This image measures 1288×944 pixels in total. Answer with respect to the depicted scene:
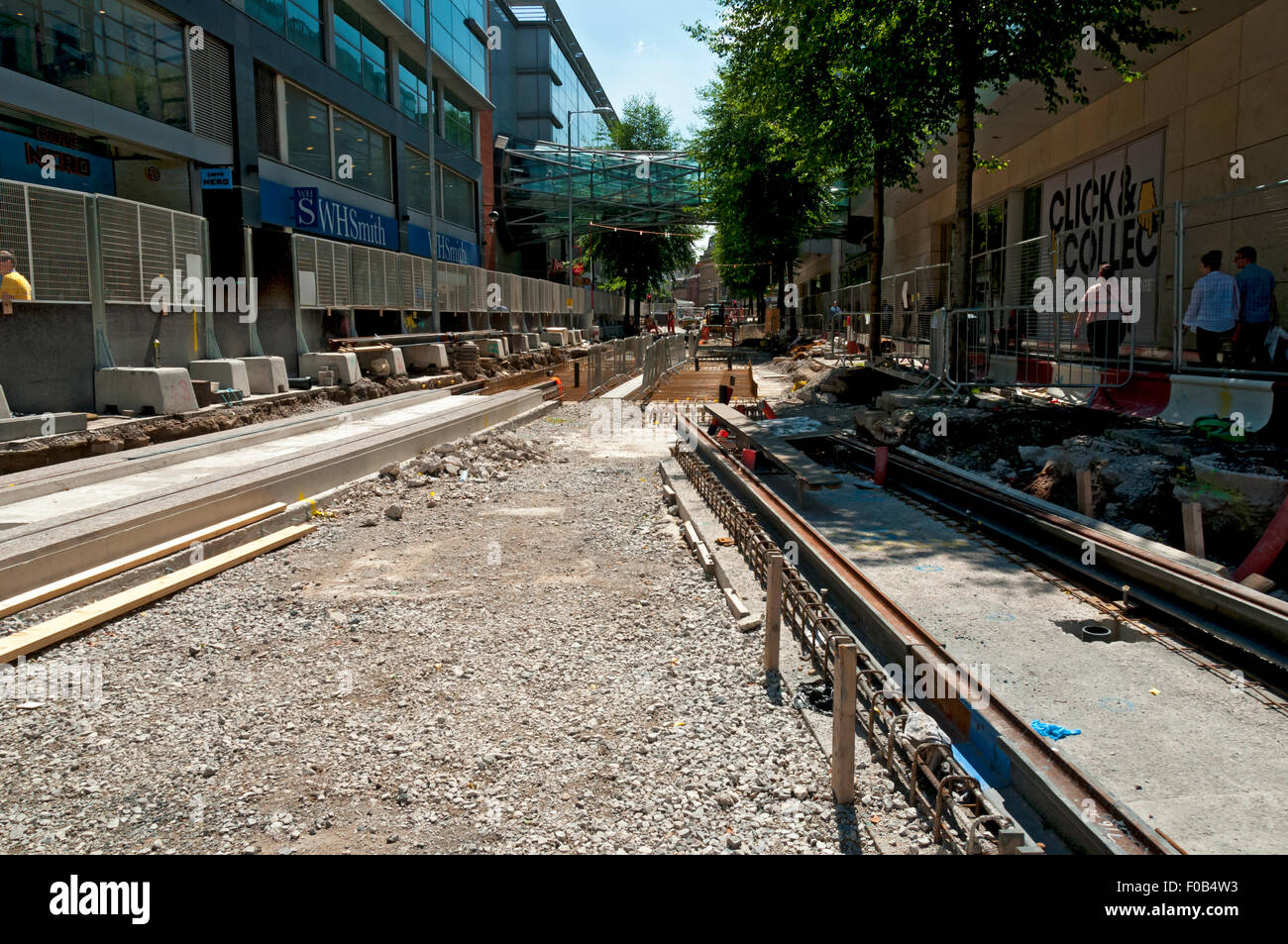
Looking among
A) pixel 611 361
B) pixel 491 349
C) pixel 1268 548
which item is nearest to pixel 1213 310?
pixel 1268 548

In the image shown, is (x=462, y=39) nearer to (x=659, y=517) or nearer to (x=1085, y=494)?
(x=659, y=517)

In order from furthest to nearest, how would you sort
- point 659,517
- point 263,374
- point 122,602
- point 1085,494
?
point 263,374
point 659,517
point 1085,494
point 122,602

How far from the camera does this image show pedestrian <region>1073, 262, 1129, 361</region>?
41.1 ft

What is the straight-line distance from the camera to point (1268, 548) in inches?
247

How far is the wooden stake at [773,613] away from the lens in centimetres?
496

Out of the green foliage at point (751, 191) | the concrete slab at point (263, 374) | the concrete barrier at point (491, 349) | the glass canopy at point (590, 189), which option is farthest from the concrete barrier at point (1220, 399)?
the glass canopy at point (590, 189)

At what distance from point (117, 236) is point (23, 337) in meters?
2.44

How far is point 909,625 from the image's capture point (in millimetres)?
5375

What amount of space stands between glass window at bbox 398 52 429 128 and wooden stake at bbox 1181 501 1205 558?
32.8 metres

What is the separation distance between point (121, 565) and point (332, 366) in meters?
12.1

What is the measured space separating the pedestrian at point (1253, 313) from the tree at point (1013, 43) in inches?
231

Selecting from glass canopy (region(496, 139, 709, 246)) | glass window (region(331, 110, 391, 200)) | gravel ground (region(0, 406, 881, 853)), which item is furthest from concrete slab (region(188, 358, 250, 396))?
glass canopy (region(496, 139, 709, 246))

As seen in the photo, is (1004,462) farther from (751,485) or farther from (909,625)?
(909,625)

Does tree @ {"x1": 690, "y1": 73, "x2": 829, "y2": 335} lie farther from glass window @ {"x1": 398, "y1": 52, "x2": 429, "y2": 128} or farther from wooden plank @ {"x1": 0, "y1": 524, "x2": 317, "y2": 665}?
wooden plank @ {"x1": 0, "y1": 524, "x2": 317, "y2": 665}
